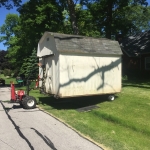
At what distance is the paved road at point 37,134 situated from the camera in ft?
20.1

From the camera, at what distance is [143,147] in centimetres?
620

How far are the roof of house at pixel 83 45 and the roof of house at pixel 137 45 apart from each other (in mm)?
13140

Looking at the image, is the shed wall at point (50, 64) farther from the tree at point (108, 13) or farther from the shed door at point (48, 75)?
the tree at point (108, 13)

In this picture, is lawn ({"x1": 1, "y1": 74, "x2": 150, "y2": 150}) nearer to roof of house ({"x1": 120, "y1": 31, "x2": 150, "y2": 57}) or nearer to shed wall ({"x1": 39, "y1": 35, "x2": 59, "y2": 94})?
shed wall ({"x1": 39, "y1": 35, "x2": 59, "y2": 94})

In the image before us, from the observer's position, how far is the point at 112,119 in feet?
28.7

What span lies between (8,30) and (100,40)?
5474 centimetres

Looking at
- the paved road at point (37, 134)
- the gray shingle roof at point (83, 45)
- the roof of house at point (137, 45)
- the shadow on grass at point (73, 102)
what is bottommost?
the paved road at point (37, 134)

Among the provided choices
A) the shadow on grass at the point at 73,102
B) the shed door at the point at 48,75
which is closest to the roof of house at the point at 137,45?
the shadow on grass at the point at 73,102

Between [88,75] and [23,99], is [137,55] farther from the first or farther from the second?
[23,99]

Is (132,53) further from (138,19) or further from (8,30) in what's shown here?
(8,30)

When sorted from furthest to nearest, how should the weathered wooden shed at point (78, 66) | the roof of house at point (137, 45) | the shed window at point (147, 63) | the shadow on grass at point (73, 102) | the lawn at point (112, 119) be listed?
the roof of house at point (137, 45) < the shed window at point (147, 63) < the shadow on grass at point (73, 102) < the weathered wooden shed at point (78, 66) < the lawn at point (112, 119)

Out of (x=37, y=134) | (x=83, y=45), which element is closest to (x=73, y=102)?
(x=83, y=45)

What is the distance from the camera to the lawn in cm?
660

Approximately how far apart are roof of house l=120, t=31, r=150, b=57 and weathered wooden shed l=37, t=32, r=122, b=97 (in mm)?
13338
